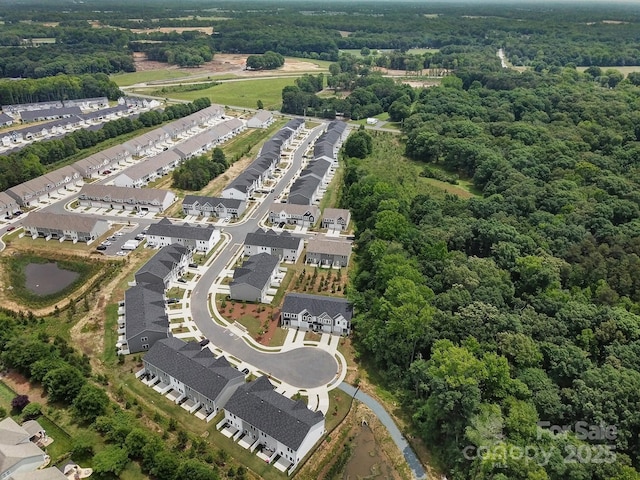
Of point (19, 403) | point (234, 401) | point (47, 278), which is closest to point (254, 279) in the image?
point (234, 401)

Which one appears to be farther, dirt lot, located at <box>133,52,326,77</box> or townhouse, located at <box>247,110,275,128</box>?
dirt lot, located at <box>133,52,326,77</box>

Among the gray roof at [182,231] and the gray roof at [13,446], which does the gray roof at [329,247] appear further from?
the gray roof at [13,446]

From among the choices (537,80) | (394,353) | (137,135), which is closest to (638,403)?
(394,353)

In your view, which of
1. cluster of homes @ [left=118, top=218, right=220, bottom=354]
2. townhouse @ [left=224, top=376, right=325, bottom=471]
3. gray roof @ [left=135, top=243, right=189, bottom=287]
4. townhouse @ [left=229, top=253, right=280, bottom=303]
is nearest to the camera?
townhouse @ [left=224, top=376, right=325, bottom=471]

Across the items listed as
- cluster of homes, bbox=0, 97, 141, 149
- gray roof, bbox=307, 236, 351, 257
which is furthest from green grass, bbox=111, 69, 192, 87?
gray roof, bbox=307, 236, 351, 257

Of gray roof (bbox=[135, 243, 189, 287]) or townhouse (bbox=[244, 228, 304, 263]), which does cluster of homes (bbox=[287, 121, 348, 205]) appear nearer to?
townhouse (bbox=[244, 228, 304, 263])

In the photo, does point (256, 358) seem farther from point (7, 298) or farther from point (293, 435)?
point (7, 298)
